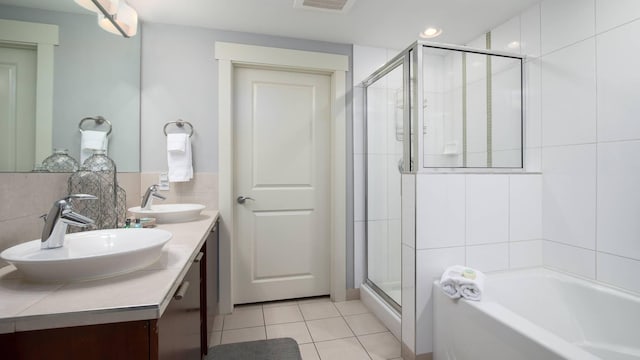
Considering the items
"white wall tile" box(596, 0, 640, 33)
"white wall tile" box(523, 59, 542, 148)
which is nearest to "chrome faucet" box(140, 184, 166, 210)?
"white wall tile" box(523, 59, 542, 148)

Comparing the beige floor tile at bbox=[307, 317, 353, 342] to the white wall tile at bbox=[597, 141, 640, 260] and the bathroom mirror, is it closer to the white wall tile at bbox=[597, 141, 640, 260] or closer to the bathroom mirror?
the white wall tile at bbox=[597, 141, 640, 260]

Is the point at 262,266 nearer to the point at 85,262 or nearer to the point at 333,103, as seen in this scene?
the point at 333,103

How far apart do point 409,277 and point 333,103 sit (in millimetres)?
1551

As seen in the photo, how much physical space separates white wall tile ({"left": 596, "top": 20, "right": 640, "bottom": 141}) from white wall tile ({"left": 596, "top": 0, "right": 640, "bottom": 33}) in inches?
1.4

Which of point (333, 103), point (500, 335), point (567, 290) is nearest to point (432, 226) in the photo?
point (500, 335)

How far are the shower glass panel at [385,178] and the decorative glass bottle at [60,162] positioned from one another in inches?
71.2

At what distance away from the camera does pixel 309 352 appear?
1854 millimetres

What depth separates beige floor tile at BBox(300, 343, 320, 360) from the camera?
A: 180 cm

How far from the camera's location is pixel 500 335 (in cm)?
125

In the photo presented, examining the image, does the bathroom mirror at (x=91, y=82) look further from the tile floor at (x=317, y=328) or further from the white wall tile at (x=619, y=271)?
the white wall tile at (x=619, y=271)

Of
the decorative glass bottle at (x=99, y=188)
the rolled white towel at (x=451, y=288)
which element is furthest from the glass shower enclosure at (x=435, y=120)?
the decorative glass bottle at (x=99, y=188)

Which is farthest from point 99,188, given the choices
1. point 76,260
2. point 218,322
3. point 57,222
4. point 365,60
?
point 365,60

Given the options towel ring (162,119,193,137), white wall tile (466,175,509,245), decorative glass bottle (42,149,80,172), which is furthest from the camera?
towel ring (162,119,193,137)

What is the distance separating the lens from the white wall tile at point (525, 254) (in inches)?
72.3
